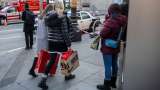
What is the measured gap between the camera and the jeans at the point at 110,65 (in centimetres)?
482

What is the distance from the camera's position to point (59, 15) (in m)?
4.93

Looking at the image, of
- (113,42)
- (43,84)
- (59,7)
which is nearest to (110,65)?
(113,42)

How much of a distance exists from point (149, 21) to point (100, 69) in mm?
3516

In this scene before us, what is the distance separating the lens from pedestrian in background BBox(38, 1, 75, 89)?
4871mm

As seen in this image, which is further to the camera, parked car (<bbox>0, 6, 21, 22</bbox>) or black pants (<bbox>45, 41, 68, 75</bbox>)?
parked car (<bbox>0, 6, 21, 22</bbox>)

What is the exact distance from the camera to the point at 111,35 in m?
4.60

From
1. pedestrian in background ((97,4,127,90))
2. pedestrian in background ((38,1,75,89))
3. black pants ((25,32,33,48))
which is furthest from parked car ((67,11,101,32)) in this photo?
pedestrian in background ((97,4,127,90))

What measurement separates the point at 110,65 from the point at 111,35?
2.11ft

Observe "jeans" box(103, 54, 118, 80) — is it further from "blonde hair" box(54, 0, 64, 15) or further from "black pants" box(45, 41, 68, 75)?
"blonde hair" box(54, 0, 64, 15)

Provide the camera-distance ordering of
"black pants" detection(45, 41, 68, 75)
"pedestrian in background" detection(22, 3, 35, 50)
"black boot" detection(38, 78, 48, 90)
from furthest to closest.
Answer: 1. "pedestrian in background" detection(22, 3, 35, 50)
2. "black boot" detection(38, 78, 48, 90)
3. "black pants" detection(45, 41, 68, 75)

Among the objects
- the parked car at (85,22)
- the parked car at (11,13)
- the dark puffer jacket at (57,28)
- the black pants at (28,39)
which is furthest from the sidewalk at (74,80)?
the parked car at (11,13)

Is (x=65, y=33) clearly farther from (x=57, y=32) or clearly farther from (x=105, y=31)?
(x=105, y=31)

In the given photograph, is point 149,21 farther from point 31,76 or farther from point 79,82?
point 31,76

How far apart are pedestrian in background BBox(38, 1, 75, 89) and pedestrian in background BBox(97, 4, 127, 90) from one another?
30.3 inches
